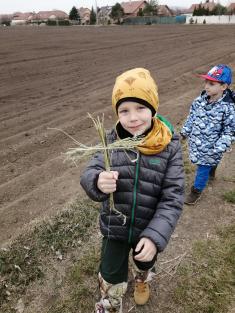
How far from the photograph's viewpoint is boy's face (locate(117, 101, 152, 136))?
219cm

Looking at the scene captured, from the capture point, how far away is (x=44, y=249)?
3402 millimetres

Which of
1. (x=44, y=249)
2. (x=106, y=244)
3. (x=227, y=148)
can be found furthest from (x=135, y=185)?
(x=227, y=148)

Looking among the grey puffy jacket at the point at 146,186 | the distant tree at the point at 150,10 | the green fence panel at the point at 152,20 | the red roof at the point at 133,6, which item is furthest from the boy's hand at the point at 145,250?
the red roof at the point at 133,6

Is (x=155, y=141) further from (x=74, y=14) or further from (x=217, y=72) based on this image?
(x=74, y=14)

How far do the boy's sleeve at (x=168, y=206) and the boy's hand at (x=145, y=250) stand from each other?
0.09ft

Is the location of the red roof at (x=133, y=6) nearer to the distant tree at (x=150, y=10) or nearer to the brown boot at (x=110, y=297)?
the distant tree at (x=150, y=10)

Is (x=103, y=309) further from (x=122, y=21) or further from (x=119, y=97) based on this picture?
(x=122, y=21)

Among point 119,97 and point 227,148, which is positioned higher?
point 119,97

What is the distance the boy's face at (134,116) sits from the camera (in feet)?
7.18

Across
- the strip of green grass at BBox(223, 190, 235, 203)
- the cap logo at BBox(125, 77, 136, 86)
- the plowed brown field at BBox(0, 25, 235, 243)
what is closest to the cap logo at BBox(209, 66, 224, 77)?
the strip of green grass at BBox(223, 190, 235, 203)

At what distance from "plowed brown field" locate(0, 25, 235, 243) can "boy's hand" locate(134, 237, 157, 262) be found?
203cm

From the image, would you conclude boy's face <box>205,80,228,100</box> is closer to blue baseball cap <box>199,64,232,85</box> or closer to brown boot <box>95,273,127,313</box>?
blue baseball cap <box>199,64,232,85</box>

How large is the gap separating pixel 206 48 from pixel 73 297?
19.6m

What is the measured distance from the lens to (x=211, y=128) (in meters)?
3.91
